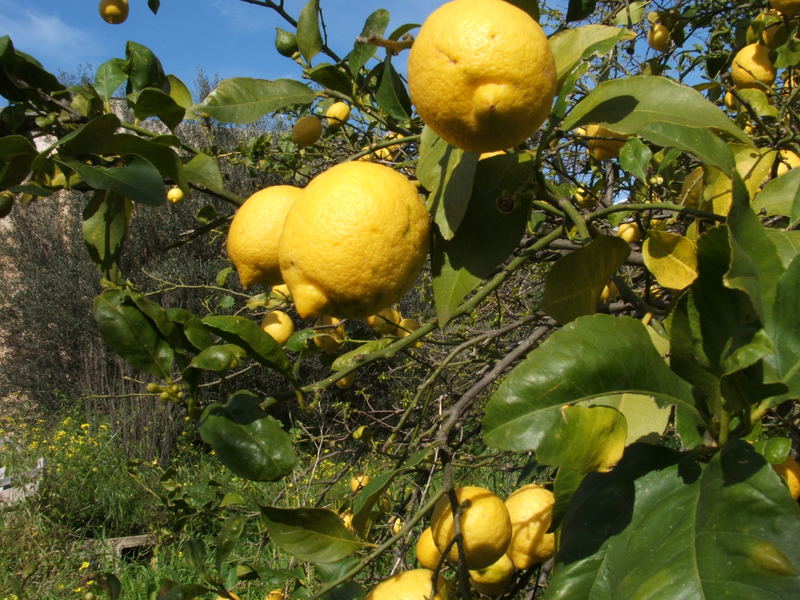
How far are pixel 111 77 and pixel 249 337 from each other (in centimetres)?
55

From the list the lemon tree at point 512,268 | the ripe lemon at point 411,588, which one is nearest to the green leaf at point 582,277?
the lemon tree at point 512,268

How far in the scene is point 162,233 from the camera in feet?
23.9

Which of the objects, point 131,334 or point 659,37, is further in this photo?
point 659,37

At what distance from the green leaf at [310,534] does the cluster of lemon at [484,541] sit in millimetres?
101

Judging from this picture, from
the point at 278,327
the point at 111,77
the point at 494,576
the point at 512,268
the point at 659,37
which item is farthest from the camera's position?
the point at 659,37

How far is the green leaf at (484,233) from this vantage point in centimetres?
55

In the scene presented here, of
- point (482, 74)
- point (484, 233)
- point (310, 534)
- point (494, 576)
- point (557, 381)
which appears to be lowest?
point (494, 576)

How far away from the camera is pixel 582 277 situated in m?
0.62

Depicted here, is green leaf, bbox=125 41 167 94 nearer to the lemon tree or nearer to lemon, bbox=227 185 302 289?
the lemon tree

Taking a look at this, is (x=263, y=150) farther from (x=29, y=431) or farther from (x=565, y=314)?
(x=29, y=431)

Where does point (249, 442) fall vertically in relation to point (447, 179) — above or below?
below

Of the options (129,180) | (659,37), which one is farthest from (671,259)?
(659,37)

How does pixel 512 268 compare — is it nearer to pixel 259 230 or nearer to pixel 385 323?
pixel 259 230

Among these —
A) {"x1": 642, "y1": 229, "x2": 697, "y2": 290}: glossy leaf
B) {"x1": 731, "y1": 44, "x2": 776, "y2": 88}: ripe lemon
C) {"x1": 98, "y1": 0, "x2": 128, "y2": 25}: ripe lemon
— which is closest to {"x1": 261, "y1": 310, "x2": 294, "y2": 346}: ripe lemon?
{"x1": 642, "y1": 229, "x2": 697, "y2": 290}: glossy leaf
